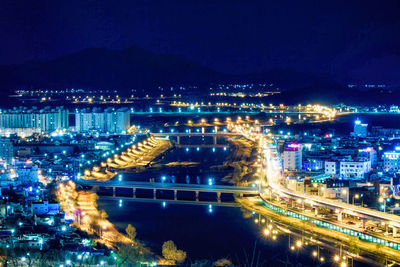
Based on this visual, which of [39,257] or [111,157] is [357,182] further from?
[111,157]

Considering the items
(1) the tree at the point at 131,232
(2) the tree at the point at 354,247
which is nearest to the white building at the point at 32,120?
(1) the tree at the point at 131,232

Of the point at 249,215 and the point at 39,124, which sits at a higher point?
the point at 39,124

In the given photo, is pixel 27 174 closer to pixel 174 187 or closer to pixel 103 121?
pixel 174 187

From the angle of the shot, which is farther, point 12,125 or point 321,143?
point 12,125

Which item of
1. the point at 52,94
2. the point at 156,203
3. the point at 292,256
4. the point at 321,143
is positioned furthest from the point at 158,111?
the point at 292,256

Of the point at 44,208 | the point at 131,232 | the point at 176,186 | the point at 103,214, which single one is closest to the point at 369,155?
the point at 176,186

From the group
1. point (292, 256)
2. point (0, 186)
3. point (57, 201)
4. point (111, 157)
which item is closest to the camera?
point (292, 256)
